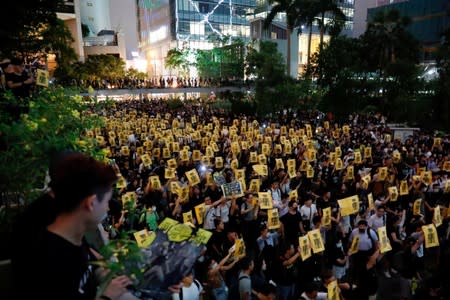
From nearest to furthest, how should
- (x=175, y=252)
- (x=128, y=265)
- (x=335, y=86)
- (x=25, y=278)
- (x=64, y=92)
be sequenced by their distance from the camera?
(x=25, y=278) < (x=128, y=265) < (x=175, y=252) < (x=64, y=92) < (x=335, y=86)

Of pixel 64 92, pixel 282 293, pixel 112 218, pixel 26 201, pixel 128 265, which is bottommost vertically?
pixel 282 293

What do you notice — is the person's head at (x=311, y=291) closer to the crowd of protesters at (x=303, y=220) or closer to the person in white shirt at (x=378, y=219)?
the crowd of protesters at (x=303, y=220)

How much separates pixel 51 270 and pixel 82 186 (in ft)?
1.28

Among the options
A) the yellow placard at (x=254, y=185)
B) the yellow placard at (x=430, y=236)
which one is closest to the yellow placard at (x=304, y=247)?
the yellow placard at (x=430, y=236)

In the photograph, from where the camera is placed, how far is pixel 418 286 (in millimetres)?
5492

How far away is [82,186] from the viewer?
177 centimetres

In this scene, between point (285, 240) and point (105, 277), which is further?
point (285, 240)

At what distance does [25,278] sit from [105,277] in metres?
0.36

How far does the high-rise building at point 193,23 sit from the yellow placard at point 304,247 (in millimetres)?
56622

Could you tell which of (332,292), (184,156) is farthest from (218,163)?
(332,292)

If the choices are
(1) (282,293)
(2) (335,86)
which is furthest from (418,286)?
(2) (335,86)

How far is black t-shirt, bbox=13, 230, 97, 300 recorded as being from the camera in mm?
1661

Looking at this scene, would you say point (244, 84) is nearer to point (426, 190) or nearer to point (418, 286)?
point (426, 190)

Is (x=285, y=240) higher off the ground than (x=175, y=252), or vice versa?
(x=175, y=252)
